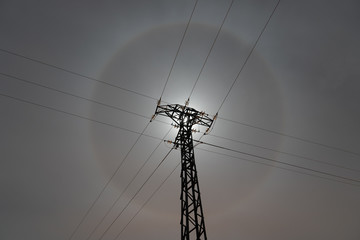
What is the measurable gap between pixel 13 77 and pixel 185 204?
17511 mm

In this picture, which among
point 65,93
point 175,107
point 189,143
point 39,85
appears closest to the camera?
point 189,143

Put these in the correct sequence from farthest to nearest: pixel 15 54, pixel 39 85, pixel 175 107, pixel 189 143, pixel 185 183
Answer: pixel 39 85
pixel 15 54
pixel 175 107
pixel 189 143
pixel 185 183

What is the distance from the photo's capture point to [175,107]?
13.5m

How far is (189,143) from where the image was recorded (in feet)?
40.9

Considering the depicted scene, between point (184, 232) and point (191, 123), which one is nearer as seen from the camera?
point (184, 232)

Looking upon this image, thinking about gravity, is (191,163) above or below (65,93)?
below

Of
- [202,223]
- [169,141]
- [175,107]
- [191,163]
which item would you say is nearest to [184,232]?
[202,223]

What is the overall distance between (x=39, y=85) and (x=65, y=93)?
240 cm

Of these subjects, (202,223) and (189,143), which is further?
(189,143)

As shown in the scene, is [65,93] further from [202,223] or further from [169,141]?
[202,223]

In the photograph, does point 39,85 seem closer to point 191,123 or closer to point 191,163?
point 191,123

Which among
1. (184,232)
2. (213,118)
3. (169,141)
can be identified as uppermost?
(213,118)

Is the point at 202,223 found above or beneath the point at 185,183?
beneath

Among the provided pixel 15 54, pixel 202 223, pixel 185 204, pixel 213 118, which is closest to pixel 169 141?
pixel 213 118
